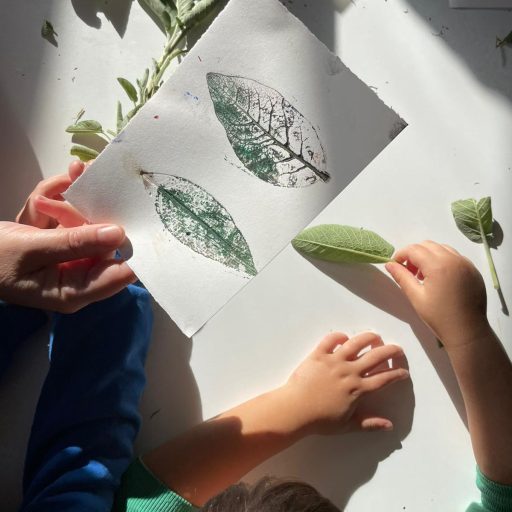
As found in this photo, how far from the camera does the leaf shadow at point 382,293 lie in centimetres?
73

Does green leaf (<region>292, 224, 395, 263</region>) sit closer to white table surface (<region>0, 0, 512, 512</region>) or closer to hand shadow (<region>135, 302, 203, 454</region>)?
white table surface (<region>0, 0, 512, 512</region>)

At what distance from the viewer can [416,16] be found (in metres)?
0.78

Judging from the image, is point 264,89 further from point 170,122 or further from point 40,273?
point 40,273

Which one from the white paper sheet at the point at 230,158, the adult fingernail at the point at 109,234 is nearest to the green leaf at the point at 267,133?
the white paper sheet at the point at 230,158

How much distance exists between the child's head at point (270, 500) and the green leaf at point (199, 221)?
0.78 feet

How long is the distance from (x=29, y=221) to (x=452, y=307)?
0.52 m

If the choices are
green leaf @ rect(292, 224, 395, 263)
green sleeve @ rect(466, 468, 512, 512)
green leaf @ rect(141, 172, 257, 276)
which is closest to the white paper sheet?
green leaf @ rect(141, 172, 257, 276)

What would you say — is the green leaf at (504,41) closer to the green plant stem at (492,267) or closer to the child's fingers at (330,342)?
the green plant stem at (492,267)

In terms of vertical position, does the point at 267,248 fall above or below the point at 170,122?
below

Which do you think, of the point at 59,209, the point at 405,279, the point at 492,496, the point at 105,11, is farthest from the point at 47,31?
the point at 492,496

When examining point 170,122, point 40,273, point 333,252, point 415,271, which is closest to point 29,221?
point 40,273

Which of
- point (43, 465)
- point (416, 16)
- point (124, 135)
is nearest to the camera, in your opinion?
point (124, 135)

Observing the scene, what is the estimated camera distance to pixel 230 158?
54cm

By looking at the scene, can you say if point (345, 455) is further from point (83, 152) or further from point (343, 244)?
point (83, 152)
